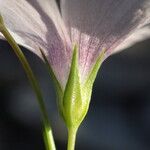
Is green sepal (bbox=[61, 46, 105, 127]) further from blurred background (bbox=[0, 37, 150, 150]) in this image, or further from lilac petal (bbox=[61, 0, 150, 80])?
blurred background (bbox=[0, 37, 150, 150])

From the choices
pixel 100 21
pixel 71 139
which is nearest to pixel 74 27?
pixel 100 21

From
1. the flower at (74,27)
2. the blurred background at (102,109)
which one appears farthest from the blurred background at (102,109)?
the flower at (74,27)

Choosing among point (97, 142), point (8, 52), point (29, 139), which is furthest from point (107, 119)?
point (8, 52)

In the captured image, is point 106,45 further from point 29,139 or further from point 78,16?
point 29,139

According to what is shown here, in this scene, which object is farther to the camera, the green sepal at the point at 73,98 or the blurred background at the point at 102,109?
the blurred background at the point at 102,109

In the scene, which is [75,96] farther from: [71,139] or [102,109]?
[102,109]

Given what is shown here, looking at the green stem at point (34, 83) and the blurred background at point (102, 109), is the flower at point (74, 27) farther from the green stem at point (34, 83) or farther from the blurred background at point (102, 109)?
the blurred background at point (102, 109)

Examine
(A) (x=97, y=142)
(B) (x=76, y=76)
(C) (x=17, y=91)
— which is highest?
(B) (x=76, y=76)
